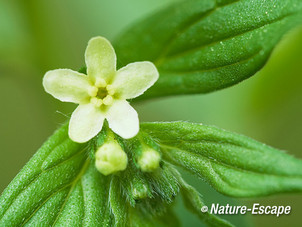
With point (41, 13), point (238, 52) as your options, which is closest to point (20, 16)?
point (41, 13)

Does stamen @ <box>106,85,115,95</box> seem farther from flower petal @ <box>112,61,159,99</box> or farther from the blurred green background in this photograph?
the blurred green background

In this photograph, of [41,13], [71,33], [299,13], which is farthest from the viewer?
[71,33]

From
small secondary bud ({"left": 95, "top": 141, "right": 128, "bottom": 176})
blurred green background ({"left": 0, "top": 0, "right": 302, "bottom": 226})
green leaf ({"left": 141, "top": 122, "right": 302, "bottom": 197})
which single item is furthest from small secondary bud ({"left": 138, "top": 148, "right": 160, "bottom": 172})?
blurred green background ({"left": 0, "top": 0, "right": 302, "bottom": 226})

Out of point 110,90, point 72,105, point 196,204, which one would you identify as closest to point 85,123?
point 110,90

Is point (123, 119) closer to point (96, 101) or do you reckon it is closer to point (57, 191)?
point (96, 101)

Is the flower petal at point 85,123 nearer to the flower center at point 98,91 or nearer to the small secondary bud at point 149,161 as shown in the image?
the flower center at point 98,91

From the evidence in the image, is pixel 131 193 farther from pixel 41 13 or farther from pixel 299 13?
pixel 41 13
